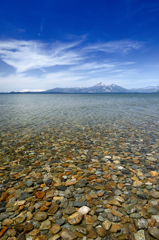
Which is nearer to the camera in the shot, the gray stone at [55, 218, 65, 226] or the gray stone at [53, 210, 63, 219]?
the gray stone at [55, 218, 65, 226]

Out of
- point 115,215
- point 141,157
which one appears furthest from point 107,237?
point 141,157

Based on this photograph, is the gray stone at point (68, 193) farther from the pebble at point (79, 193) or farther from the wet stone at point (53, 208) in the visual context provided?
the wet stone at point (53, 208)

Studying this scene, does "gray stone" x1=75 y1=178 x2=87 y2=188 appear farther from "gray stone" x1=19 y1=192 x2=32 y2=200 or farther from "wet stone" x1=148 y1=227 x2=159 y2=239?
"wet stone" x1=148 y1=227 x2=159 y2=239

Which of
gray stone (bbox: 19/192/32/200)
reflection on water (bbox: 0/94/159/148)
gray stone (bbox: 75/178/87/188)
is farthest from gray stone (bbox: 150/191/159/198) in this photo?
reflection on water (bbox: 0/94/159/148)

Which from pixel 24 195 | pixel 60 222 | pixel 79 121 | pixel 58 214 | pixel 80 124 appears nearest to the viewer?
pixel 60 222

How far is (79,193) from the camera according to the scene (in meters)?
6.13

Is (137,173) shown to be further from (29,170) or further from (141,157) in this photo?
(29,170)

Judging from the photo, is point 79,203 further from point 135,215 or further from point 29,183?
point 29,183

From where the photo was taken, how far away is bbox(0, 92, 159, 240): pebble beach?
436 cm

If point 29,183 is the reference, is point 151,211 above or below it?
above

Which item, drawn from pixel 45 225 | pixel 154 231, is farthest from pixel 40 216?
pixel 154 231

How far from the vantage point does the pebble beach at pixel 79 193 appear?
4355mm

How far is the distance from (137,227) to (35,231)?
3.15 metres

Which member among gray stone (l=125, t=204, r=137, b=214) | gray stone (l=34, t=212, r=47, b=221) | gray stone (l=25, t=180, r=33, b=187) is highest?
gray stone (l=34, t=212, r=47, b=221)
